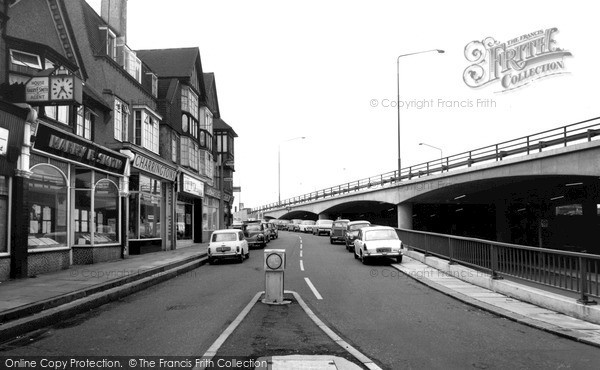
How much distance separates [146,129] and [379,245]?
13115mm

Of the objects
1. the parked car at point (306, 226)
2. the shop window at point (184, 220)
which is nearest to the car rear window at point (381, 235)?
the shop window at point (184, 220)

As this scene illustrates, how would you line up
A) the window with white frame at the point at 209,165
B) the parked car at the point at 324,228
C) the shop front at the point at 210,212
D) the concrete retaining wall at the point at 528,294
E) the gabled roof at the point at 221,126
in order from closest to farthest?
the concrete retaining wall at the point at 528,294 < the shop front at the point at 210,212 < the window with white frame at the point at 209,165 < the parked car at the point at 324,228 < the gabled roof at the point at 221,126

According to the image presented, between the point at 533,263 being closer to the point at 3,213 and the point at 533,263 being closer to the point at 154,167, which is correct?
the point at 3,213

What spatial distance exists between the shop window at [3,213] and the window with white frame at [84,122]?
201 inches

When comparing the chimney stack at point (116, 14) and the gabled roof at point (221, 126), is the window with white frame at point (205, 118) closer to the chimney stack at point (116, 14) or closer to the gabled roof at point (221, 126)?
the gabled roof at point (221, 126)

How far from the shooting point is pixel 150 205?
1006 inches

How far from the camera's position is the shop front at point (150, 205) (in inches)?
909

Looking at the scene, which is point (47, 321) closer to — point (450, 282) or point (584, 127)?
point (450, 282)

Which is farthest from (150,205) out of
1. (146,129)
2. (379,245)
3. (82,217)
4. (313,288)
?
(313,288)

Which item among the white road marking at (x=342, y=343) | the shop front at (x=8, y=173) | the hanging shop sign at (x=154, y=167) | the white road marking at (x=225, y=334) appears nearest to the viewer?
the white road marking at (x=342, y=343)

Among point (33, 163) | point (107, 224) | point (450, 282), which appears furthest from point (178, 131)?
point (450, 282)

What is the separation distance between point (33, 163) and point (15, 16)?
14.4ft

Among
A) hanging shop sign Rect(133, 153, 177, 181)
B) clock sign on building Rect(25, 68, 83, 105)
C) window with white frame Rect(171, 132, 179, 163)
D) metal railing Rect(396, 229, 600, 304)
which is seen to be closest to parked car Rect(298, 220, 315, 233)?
window with white frame Rect(171, 132, 179, 163)

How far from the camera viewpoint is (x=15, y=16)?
14203 millimetres
